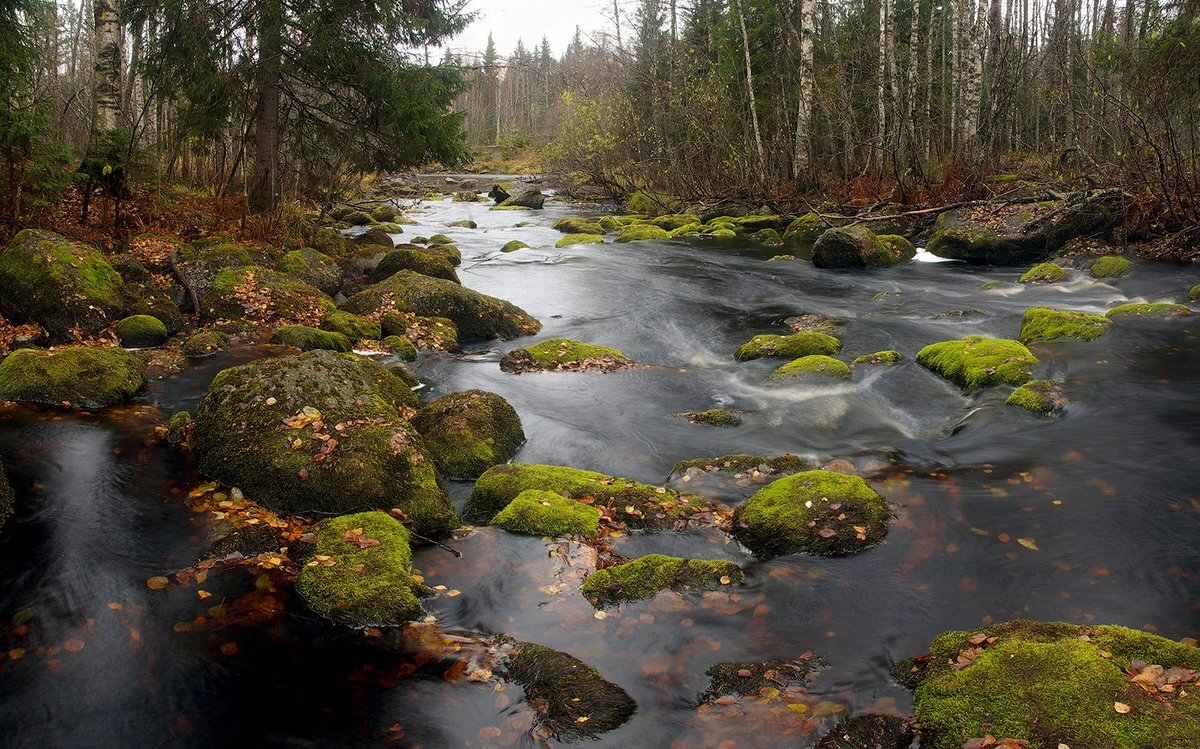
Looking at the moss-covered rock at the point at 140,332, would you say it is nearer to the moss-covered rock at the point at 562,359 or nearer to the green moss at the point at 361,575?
the moss-covered rock at the point at 562,359

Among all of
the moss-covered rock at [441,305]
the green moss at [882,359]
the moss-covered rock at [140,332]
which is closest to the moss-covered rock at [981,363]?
the green moss at [882,359]

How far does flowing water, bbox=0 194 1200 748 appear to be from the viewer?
159 inches

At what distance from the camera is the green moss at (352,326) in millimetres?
10953

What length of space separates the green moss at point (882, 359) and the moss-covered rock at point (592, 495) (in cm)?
483

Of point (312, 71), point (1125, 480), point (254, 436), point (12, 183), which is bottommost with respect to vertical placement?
point (1125, 480)

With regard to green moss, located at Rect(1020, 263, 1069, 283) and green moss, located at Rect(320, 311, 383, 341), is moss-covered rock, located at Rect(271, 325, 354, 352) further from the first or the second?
green moss, located at Rect(1020, 263, 1069, 283)

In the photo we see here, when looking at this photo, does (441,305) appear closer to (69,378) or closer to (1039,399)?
(69,378)

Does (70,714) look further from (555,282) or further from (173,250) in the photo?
(555,282)

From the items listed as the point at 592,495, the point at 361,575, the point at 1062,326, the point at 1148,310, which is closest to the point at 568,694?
the point at 361,575

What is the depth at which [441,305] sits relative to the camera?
12328 mm

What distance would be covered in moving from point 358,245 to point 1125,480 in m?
15.2

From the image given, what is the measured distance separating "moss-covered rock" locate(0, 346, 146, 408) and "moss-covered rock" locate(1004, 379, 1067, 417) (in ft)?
30.9

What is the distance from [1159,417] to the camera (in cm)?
777

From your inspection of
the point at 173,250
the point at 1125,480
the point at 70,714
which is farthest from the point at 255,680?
the point at 173,250
